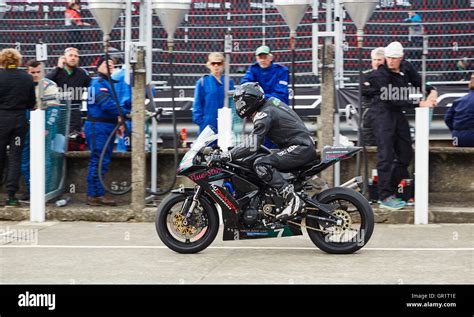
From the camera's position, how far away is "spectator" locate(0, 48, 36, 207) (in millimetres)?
12742

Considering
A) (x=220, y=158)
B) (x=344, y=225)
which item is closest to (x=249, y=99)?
(x=220, y=158)

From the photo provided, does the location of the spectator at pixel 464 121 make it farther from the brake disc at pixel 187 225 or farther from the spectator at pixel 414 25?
the brake disc at pixel 187 225

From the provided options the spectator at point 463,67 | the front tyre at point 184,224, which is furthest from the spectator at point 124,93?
the spectator at point 463,67

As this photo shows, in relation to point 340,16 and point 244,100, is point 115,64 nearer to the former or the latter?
point 340,16

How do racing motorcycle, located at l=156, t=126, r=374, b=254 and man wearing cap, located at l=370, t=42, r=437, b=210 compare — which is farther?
man wearing cap, located at l=370, t=42, r=437, b=210

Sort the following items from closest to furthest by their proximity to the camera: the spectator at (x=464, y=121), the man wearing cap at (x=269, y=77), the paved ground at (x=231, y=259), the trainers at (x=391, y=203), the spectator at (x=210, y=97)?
the paved ground at (x=231, y=259) → the trainers at (x=391, y=203) → the man wearing cap at (x=269, y=77) → the spectator at (x=210, y=97) → the spectator at (x=464, y=121)

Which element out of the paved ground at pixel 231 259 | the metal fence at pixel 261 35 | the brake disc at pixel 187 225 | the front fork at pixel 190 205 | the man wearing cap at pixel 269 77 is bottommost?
the paved ground at pixel 231 259

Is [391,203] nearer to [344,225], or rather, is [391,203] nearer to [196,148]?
[344,225]

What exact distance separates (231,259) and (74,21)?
7753 mm

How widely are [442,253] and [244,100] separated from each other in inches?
100

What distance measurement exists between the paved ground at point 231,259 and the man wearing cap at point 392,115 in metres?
0.59

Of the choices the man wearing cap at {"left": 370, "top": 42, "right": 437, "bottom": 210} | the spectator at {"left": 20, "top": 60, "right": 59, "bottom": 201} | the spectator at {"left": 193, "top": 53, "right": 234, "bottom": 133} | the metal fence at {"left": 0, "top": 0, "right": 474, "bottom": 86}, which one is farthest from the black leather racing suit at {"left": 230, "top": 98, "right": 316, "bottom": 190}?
the metal fence at {"left": 0, "top": 0, "right": 474, "bottom": 86}

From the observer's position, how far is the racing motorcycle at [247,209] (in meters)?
10.2

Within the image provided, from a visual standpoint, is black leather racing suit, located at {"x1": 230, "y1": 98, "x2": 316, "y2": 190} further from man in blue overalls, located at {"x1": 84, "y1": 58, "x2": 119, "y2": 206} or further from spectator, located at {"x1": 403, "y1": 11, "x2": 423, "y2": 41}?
spectator, located at {"x1": 403, "y1": 11, "x2": 423, "y2": 41}
